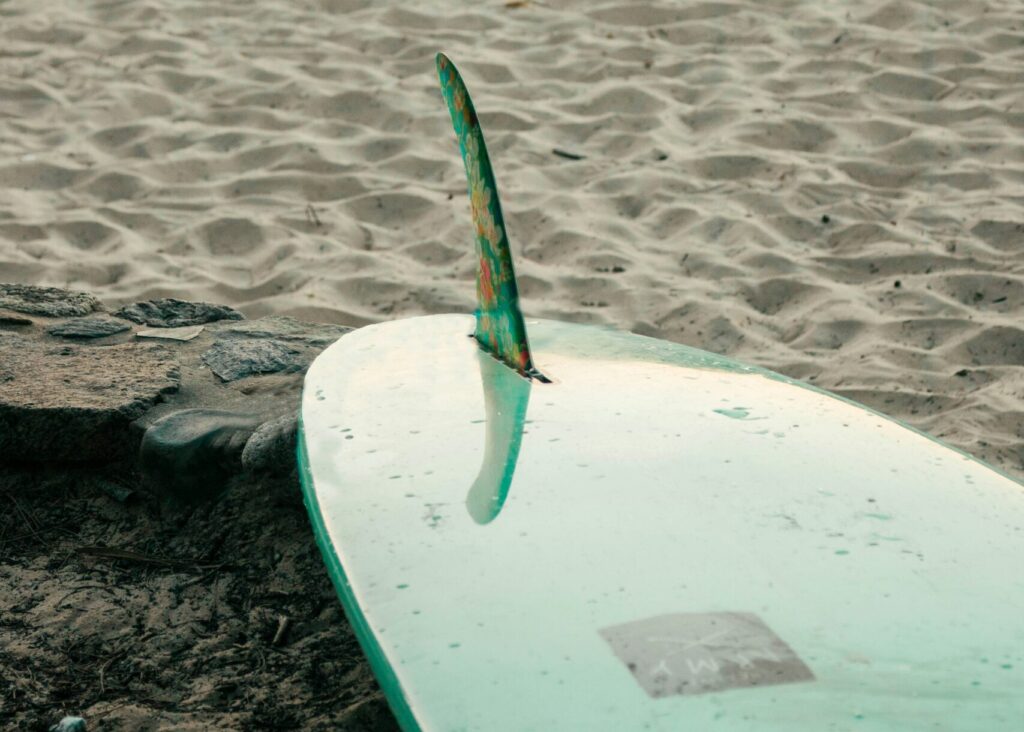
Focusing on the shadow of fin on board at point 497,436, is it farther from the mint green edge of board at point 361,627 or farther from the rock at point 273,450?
the rock at point 273,450

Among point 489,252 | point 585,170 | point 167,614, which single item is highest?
point 489,252

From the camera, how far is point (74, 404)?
6.04ft

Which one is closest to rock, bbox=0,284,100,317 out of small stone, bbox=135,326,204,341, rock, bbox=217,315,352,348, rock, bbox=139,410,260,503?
small stone, bbox=135,326,204,341

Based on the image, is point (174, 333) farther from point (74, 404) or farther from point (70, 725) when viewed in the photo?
point (70, 725)

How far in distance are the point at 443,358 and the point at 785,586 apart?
72 cm

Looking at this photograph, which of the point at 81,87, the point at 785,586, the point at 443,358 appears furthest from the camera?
the point at 81,87

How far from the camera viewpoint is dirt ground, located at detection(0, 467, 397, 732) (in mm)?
1456

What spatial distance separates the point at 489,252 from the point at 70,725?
78 cm

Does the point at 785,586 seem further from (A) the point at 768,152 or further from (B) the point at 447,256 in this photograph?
(A) the point at 768,152

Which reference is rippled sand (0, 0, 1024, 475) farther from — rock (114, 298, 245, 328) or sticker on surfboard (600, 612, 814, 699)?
sticker on surfboard (600, 612, 814, 699)

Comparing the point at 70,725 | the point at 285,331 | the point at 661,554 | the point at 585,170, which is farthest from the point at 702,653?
the point at 585,170

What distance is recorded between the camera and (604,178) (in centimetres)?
345

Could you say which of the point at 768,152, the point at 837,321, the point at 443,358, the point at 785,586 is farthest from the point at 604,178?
the point at 785,586

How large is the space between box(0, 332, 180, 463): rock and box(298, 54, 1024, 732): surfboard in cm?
39
